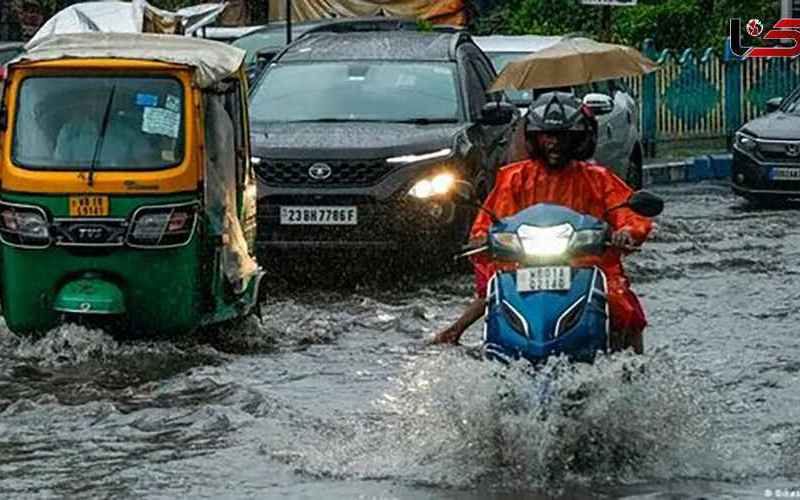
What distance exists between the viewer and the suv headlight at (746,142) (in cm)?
2205

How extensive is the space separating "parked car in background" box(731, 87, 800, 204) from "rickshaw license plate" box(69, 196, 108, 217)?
11.2 metres

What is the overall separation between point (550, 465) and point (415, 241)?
708 centimetres

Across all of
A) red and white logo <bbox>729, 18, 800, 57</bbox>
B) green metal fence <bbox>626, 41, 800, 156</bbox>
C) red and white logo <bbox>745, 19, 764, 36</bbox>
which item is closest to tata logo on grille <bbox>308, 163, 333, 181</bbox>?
green metal fence <bbox>626, 41, 800, 156</bbox>

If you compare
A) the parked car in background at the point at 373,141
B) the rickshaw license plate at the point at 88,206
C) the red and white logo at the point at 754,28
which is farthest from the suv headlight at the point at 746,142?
the rickshaw license plate at the point at 88,206

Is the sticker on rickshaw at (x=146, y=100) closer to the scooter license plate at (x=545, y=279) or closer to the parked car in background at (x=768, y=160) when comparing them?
the scooter license plate at (x=545, y=279)

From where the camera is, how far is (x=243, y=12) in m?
36.1

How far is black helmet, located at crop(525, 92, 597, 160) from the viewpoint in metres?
8.72

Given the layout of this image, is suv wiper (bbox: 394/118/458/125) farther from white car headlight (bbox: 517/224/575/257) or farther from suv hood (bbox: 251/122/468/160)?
white car headlight (bbox: 517/224/575/257)

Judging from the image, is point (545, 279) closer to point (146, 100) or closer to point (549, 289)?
point (549, 289)

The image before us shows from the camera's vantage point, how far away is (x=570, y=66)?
18.6 meters

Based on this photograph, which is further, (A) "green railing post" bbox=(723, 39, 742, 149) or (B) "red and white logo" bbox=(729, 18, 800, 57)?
(B) "red and white logo" bbox=(729, 18, 800, 57)

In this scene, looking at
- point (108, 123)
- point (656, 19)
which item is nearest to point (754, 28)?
point (656, 19)

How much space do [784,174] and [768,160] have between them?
0.28 meters

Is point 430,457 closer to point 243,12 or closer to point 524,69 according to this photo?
point 524,69
